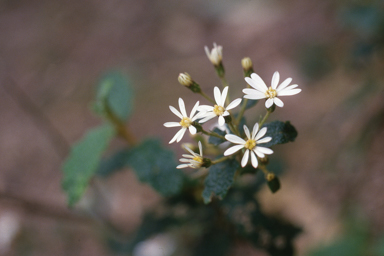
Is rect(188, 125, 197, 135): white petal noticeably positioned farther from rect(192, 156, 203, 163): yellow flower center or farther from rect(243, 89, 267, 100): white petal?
rect(243, 89, 267, 100): white petal

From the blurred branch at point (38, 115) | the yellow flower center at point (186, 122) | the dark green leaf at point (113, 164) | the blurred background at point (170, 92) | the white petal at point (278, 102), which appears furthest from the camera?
the blurred branch at point (38, 115)

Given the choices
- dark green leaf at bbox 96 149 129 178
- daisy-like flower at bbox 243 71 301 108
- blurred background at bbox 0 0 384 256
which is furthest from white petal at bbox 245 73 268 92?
blurred background at bbox 0 0 384 256

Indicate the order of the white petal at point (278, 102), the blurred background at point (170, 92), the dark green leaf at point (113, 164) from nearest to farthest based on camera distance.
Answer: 1. the white petal at point (278, 102)
2. the dark green leaf at point (113, 164)
3. the blurred background at point (170, 92)

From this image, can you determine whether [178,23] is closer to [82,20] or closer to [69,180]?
[82,20]

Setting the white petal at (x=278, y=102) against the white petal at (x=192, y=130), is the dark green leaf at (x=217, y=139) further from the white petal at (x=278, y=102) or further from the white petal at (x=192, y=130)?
the white petal at (x=278, y=102)

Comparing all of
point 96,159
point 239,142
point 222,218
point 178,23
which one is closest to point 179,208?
point 222,218

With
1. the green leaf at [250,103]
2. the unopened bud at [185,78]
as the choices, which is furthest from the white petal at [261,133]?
the unopened bud at [185,78]
